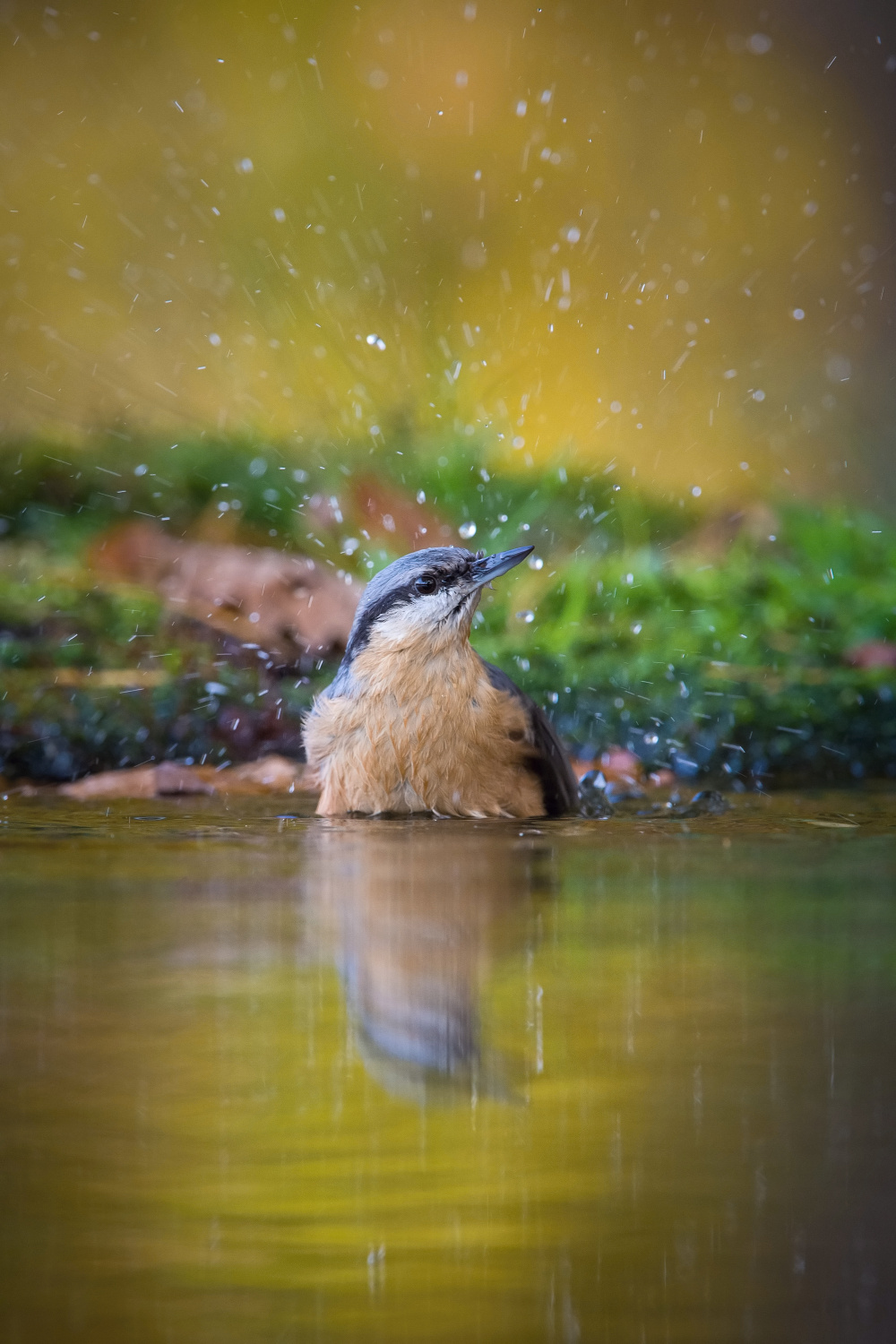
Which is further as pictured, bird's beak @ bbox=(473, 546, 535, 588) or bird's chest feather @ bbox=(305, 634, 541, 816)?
bird's beak @ bbox=(473, 546, 535, 588)

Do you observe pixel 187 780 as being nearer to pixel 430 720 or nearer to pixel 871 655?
pixel 430 720

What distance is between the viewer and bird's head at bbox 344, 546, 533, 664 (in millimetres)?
4180

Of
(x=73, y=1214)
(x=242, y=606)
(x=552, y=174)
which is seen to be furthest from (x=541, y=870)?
(x=552, y=174)

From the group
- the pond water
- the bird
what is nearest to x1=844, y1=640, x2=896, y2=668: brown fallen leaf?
the bird

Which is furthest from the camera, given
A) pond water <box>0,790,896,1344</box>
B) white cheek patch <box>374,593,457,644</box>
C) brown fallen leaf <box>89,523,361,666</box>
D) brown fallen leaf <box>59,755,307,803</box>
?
brown fallen leaf <box>89,523,361,666</box>

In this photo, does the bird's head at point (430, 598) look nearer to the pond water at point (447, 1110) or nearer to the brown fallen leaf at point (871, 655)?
the pond water at point (447, 1110)

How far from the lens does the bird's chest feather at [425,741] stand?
4.02m

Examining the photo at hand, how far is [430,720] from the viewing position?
4.03 meters

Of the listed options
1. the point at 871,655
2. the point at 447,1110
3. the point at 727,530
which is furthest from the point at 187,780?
the point at 727,530

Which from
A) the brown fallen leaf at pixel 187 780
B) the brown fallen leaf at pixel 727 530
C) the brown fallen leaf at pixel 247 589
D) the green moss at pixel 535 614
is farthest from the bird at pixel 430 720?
the brown fallen leaf at pixel 727 530

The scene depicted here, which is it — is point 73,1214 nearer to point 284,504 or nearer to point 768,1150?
point 768,1150

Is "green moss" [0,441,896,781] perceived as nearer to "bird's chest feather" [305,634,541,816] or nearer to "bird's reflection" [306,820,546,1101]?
"bird's chest feather" [305,634,541,816]

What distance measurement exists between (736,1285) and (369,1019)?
31.2 inches

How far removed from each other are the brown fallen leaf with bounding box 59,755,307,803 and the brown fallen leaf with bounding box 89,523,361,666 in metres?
0.94
